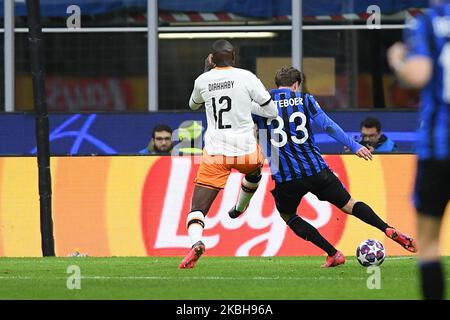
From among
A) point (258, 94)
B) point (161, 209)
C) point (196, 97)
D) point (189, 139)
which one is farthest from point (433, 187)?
point (189, 139)

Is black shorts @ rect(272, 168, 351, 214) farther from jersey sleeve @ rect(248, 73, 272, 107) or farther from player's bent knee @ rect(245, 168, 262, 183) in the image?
jersey sleeve @ rect(248, 73, 272, 107)

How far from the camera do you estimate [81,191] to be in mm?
15594

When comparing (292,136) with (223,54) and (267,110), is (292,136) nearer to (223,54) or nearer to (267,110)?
(267,110)

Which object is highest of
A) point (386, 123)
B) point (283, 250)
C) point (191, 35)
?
point (191, 35)

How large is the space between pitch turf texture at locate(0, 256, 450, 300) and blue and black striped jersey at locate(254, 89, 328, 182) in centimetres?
86

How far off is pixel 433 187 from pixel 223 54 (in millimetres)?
4917

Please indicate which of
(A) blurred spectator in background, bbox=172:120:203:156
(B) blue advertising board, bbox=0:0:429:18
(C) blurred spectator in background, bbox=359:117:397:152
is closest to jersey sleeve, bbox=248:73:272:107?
(A) blurred spectator in background, bbox=172:120:203:156

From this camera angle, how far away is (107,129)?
67.1 ft

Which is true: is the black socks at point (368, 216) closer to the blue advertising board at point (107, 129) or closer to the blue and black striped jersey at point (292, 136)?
the blue and black striped jersey at point (292, 136)

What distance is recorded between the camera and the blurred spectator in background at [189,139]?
55.7 feet

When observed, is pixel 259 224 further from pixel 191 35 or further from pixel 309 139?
pixel 191 35

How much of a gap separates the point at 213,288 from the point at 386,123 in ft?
36.5

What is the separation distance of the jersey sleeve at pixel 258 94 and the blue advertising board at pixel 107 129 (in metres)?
8.75
